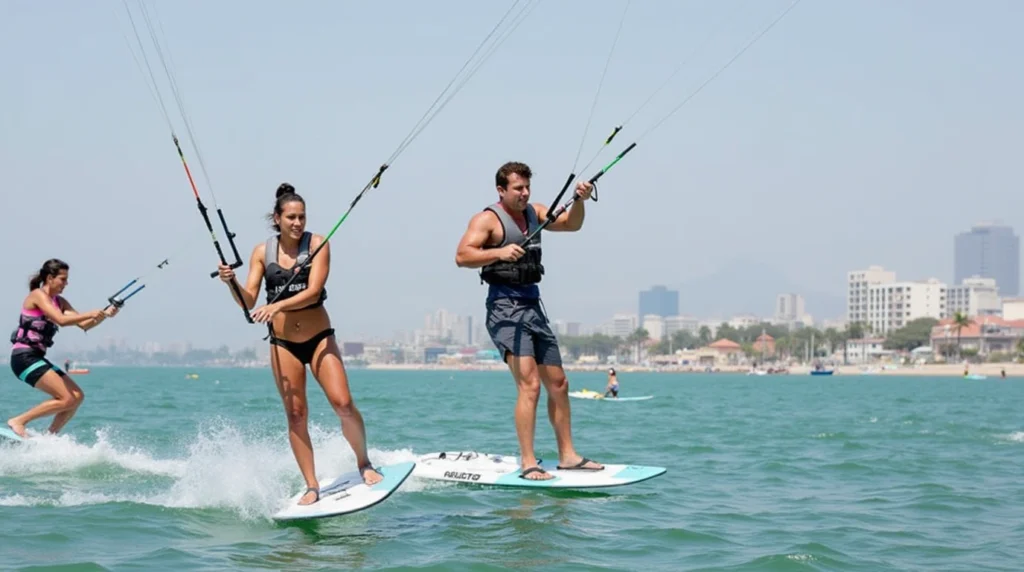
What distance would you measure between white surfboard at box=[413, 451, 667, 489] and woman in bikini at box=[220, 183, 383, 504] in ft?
5.04

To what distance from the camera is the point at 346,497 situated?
316 inches

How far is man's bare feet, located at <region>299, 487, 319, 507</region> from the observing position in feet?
26.6

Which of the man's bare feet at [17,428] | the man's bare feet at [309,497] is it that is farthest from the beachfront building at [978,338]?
the man's bare feet at [309,497]

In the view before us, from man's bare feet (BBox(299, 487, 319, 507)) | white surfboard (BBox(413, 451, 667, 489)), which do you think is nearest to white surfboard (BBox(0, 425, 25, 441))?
white surfboard (BBox(413, 451, 667, 489))

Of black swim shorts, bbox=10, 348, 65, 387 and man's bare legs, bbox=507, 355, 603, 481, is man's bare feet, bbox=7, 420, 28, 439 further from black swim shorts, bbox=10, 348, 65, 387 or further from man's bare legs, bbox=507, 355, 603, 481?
man's bare legs, bbox=507, 355, 603, 481

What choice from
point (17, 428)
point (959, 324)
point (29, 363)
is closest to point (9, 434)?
point (17, 428)

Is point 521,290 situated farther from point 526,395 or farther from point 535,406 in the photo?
point 535,406

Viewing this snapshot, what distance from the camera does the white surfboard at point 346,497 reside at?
7.81 metres

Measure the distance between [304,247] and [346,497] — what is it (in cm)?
164

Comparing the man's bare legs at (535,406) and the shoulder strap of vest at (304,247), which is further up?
the shoulder strap of vest at (304,247)

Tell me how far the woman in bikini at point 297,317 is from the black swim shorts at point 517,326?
150 cm

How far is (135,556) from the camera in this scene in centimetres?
687

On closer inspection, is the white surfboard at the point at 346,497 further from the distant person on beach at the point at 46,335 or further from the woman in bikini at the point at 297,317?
the distant person on beach at the point at 46,335

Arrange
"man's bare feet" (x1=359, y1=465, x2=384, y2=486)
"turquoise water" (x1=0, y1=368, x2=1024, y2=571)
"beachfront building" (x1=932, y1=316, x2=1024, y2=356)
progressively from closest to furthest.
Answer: "turquoise water" (x1=0, y1=368, x2=1024, y2=571), "man's bare feet" (x1=359, y1=465, x2=384, y2=486), "beachfront building" (x1=932, y1=316, x2=1024, y2=356)
